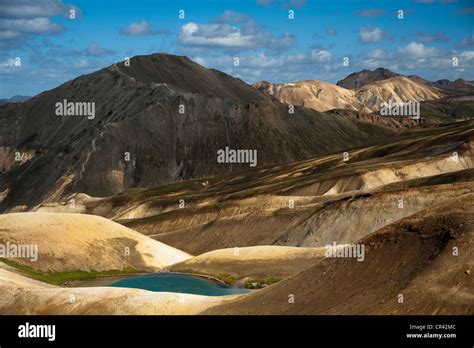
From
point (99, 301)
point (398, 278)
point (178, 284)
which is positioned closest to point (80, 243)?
point (178, 284)

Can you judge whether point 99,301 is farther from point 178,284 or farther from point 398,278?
point 178,284

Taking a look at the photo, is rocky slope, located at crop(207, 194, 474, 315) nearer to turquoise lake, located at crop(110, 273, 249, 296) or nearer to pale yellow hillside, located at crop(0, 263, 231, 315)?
pale yellow hillside, located at crop(0, 263, 231, 315)

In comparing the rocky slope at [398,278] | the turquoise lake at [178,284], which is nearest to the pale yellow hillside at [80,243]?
the turquoise lake at [178,284]

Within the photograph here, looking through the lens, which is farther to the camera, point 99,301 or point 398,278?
point 99,301

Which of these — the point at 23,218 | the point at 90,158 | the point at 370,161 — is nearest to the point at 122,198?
the point at 90,158

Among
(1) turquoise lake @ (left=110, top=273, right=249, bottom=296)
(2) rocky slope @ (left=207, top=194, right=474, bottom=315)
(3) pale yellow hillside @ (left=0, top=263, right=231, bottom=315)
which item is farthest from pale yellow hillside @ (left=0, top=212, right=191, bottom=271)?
(2) rocky slope @ (left=207, top=194, right=474, bottom=315)

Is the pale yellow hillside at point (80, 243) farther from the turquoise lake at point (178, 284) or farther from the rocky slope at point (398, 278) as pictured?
the rocky slope at point (398, 278)

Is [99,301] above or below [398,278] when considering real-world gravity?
below
